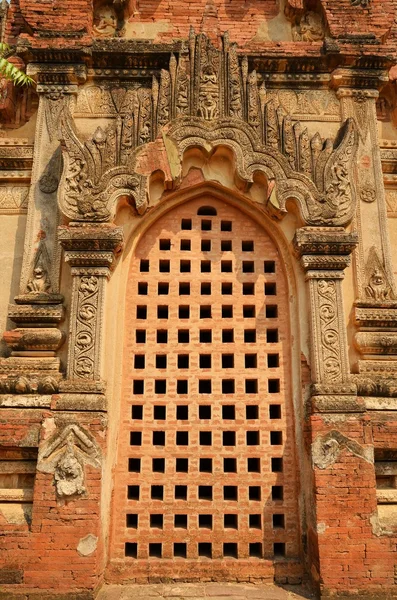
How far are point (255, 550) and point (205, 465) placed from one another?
1.47 metres

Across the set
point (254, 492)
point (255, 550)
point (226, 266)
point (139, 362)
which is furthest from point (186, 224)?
point (255, 550)

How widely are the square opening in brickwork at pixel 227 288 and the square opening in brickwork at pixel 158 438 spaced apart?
8.45ft

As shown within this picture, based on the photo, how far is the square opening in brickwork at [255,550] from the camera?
26.8 feet

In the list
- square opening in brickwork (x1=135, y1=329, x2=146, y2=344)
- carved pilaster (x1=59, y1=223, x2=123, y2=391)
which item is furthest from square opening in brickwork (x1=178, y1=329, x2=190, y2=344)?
carved pilaster (x1=59, y1=223, x2=123, y2=391)

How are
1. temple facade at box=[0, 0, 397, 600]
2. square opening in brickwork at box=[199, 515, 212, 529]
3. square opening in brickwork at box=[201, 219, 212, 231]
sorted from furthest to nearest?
square opening in brickwork at box=[201, 219, 212, 231]
square opening in brickwork at box=[199, 515, 212, 529]
temple facade at box=[0, 0, 397, 600]

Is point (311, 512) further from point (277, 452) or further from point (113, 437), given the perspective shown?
point (113, 437)

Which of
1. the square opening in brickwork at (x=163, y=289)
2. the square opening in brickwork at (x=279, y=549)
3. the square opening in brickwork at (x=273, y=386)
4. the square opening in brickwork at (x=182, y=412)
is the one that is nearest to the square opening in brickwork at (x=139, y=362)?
the square opening in brickwork at (x=182, y=412)

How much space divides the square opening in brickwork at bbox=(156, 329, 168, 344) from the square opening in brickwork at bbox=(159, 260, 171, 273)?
1.10 meters

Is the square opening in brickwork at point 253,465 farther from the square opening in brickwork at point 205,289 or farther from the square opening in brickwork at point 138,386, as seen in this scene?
the square opening in brickwork at point 205,289

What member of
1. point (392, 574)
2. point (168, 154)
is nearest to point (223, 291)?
point (168, 154)

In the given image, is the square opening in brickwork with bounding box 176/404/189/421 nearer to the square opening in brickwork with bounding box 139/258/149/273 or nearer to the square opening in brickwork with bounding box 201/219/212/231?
the square opening in brickwork with bounding box 139/258/149/273

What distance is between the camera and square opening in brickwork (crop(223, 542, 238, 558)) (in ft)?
26.8

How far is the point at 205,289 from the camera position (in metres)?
9.48

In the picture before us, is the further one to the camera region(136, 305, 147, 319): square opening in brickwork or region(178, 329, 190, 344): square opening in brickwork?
region(136, 305, 147, 319): square opening in brickwork
